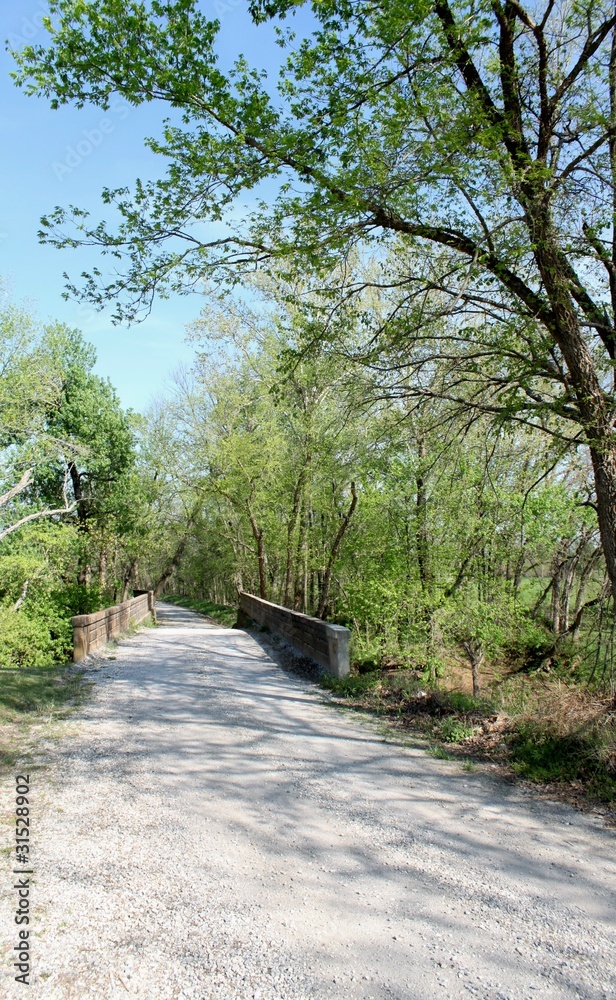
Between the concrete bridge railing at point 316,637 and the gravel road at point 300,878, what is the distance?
3.24 meters

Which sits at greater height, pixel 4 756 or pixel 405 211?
pixel 405 211

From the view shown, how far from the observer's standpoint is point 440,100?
6.25 metres

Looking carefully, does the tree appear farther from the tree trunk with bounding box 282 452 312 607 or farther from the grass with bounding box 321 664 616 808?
the tree trunk with bounding box 282 452 312 607

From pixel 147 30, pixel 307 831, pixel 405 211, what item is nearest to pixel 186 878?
pixel 307 831

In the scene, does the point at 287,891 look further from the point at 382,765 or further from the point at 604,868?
the point at 382,765

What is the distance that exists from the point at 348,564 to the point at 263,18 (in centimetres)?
798

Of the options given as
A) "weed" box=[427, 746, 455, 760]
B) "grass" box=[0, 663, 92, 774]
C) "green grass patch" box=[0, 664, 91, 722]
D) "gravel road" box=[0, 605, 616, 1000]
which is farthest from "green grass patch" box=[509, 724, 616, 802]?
"green grass patch" box=[0, 664, 91, 722]

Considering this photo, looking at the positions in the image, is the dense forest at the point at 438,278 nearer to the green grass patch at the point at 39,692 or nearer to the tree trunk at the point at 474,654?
the tree trunk at the point at 474,654

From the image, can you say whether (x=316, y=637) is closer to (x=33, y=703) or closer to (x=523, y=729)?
(x=33, y=703)

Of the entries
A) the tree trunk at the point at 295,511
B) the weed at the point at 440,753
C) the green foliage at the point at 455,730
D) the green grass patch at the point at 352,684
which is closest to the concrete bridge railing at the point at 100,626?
the green grass patch at the point at 352,684

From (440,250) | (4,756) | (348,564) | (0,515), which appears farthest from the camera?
(0,515)

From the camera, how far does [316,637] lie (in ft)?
34.5

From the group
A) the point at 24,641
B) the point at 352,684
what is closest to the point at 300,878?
the point at 352,684

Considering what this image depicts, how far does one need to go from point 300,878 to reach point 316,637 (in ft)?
23.6
